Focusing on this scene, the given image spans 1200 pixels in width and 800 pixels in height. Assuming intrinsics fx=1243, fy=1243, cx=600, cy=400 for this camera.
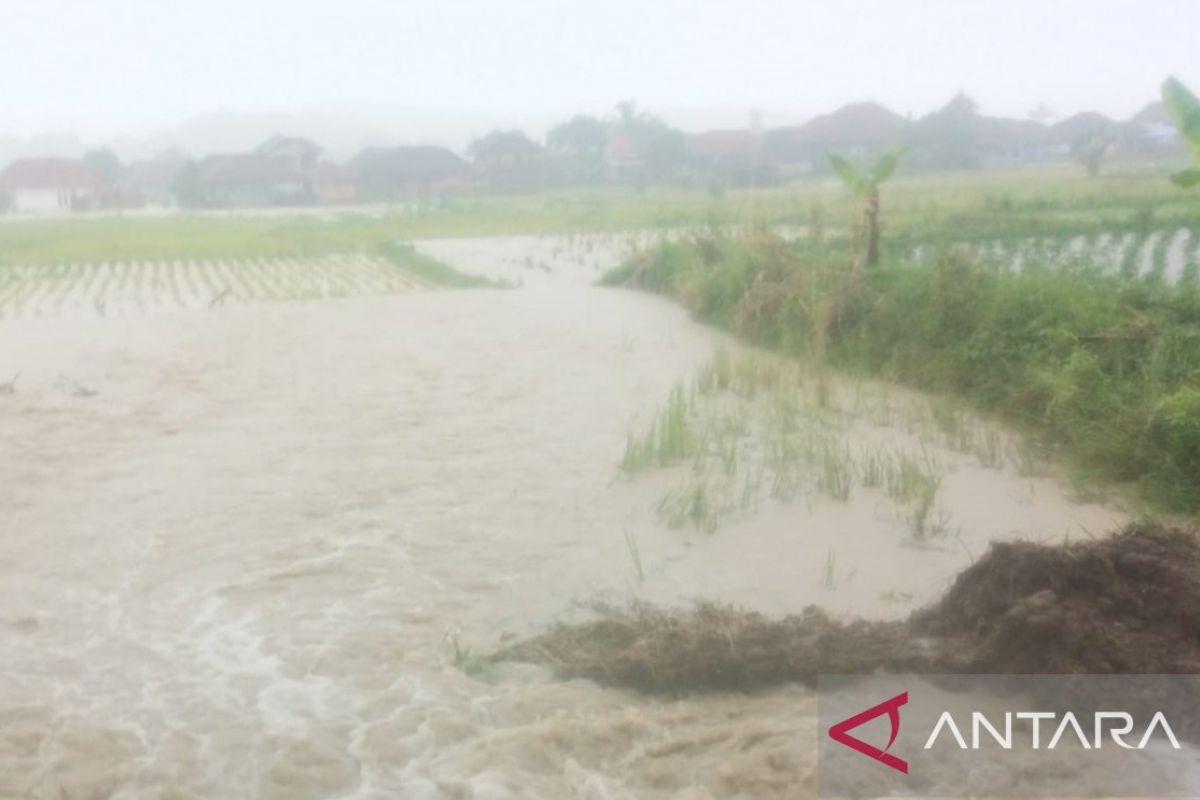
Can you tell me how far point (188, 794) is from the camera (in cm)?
397

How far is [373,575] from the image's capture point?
5.80 meters

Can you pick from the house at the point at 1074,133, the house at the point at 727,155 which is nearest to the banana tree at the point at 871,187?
the house at the point at 1074,133

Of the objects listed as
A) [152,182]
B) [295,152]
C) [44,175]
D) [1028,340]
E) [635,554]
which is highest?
[295,152]

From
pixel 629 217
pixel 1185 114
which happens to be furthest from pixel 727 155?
pixel 1185 114

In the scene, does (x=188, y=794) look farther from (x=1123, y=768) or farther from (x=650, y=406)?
(x=650, y=406)

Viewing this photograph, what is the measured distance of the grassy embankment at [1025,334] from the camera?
6816 mm

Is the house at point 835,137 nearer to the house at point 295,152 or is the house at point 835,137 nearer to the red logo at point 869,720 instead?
the house at point 295,152

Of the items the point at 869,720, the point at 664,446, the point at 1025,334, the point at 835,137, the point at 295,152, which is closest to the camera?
the point at 869,720

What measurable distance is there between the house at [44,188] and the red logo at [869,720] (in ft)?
90.7

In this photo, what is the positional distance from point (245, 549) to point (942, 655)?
11.4ft

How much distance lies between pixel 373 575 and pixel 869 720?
2.51 meters

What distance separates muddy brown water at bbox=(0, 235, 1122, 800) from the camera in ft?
13.6

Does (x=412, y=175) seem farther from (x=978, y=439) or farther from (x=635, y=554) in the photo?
(x=635, y=554)

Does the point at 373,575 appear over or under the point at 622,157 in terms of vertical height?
under
